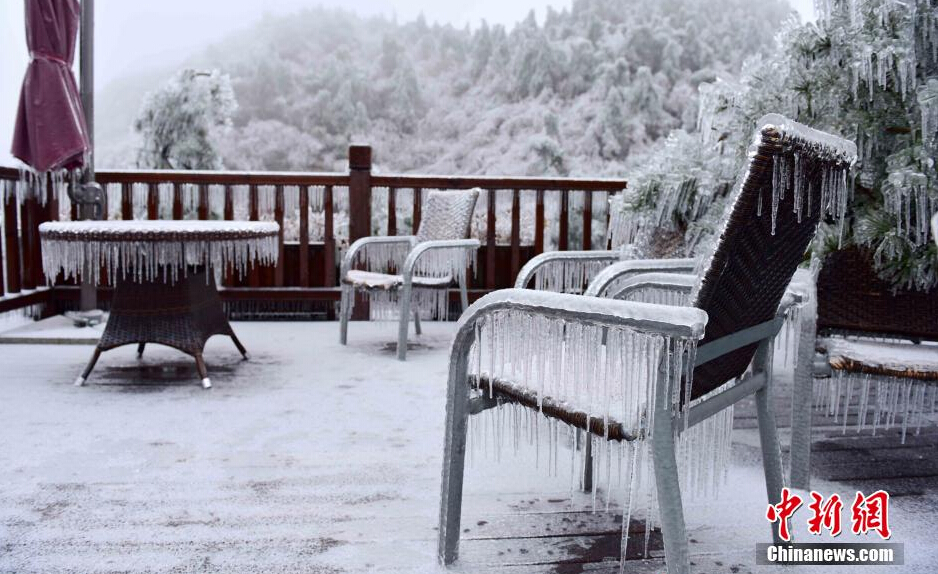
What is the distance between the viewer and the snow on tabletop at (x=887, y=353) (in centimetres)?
172

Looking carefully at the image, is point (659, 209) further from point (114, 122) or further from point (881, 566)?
point (114, 122)

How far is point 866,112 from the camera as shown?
7.66 feet

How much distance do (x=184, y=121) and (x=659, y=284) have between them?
9244mm

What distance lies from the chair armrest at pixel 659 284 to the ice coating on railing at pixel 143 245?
155cm

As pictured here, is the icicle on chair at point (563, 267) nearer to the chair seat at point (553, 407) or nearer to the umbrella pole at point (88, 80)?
the chair seat at point (553, 407)

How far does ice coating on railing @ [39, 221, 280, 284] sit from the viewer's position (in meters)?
2.72

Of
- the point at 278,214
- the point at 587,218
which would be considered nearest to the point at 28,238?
the point at 278,214

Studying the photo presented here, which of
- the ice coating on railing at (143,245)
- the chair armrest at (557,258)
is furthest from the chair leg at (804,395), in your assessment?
the ice coating on railing at (143,245)

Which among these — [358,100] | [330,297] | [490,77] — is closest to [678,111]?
[490,77]

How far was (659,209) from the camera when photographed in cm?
277

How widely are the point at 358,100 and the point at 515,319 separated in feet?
51.8

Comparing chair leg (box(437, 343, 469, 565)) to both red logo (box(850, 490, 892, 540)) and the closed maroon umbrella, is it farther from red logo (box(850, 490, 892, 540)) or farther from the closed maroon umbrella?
the closed maroon umbrella

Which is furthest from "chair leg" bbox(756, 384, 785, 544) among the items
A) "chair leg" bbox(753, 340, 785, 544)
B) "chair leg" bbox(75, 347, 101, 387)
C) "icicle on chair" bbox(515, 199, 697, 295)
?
"chair leg" bbox(75, 347, 101, 387)

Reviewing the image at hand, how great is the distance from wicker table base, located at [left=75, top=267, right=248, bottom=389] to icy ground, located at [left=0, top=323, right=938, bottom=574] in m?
0.15
